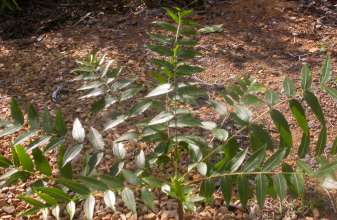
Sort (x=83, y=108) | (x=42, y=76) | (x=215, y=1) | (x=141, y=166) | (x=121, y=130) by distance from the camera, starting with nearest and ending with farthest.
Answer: (x=141, y=166), (x=121, y=130), (x=83, y=108), (x=42, y=76), (x=215, y=1)

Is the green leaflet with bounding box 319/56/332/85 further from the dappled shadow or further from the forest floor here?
the dappled shadow

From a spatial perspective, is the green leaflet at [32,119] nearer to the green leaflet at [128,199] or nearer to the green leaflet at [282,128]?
the green leaflet at [128,199]

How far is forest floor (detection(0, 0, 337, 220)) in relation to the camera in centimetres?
275

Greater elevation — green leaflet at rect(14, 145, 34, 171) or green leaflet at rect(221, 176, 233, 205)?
green leaflet at rect(14, 145, 34, 171)

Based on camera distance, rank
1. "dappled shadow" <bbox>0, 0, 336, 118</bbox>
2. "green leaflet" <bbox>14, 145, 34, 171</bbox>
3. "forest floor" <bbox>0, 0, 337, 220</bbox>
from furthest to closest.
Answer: "dappled shadow" <bbox>0, 0, 336, 118</bbox> < "forest floor" <bbox>0, 0, 337, 220</bbox> < "green leaflet" <bbox>14, 145, 34, 171</bbox>

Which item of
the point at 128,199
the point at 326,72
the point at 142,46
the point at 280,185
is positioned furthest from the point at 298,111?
the point at 142,46

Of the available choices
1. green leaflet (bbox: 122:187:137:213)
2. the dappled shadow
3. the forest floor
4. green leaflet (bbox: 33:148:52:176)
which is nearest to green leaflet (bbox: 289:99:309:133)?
green leaflet (bbox: 122:187:137:213)

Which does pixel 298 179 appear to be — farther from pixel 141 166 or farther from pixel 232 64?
pixel 232 64

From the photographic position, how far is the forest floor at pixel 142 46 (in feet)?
9.03

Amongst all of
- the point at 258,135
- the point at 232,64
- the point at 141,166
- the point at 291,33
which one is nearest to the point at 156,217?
the point at 141,166

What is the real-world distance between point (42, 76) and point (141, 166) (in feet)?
5.28

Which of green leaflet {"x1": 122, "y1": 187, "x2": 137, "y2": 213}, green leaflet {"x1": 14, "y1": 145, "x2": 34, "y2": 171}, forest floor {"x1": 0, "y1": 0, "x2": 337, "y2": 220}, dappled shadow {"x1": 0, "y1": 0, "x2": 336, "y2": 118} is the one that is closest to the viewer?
green leaflet {"x1": 122, "y1": 187, "x2": 137, "y2": 213}

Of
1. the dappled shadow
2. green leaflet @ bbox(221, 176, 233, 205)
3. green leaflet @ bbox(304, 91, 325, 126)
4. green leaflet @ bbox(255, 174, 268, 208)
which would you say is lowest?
the dappled shadow

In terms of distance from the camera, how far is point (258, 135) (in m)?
1.50
